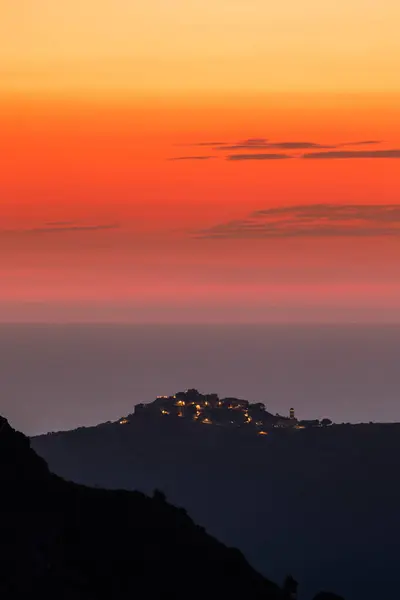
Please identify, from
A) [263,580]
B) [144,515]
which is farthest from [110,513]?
[263,580]

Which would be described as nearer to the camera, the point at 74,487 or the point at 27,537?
the point at 27,537

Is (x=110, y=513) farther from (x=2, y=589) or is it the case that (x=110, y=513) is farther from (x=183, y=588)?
(x=2, y=589)

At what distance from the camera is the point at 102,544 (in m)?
88.3

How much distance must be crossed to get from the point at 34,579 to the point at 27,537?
11.9 ft

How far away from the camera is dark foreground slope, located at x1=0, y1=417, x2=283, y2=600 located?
8338cm

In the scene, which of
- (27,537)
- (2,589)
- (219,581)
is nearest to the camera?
(2,589)

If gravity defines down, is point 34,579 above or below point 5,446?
below

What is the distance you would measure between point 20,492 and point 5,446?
8.52ft

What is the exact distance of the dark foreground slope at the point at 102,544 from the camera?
83.4 metres

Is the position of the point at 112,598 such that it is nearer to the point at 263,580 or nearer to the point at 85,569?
the point at 85,569

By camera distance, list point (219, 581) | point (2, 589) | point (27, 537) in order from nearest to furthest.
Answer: point (2, 589), point (27, 537), point (219, 581)

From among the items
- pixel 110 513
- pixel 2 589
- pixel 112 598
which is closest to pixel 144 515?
pixel 110 513

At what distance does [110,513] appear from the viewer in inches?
3561

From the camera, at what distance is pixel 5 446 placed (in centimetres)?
8894
